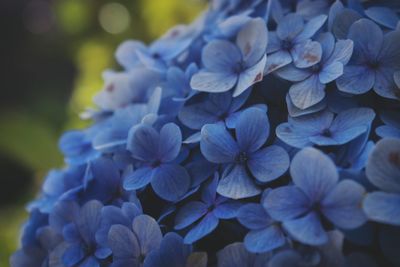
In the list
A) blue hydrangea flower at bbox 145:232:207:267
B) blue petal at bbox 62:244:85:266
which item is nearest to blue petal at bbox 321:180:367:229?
blue hydrangea flower at bbox 145:232:207:267

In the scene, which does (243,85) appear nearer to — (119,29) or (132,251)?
(132,251)

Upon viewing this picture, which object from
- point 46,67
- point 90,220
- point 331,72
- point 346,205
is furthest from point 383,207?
point 46,67

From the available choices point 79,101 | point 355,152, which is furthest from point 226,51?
point 79,101

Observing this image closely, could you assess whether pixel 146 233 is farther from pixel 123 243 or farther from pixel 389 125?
pixel 389 125

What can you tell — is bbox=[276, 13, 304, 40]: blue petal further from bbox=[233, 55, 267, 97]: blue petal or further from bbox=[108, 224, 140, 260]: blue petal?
bbox=[108, 224, 140, 260]: blue petal

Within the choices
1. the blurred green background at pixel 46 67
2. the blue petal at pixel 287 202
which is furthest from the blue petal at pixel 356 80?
the blurred green background at pixel 46 67

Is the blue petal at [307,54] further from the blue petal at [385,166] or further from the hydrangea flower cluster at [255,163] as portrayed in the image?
the blue petal at [385,166]
